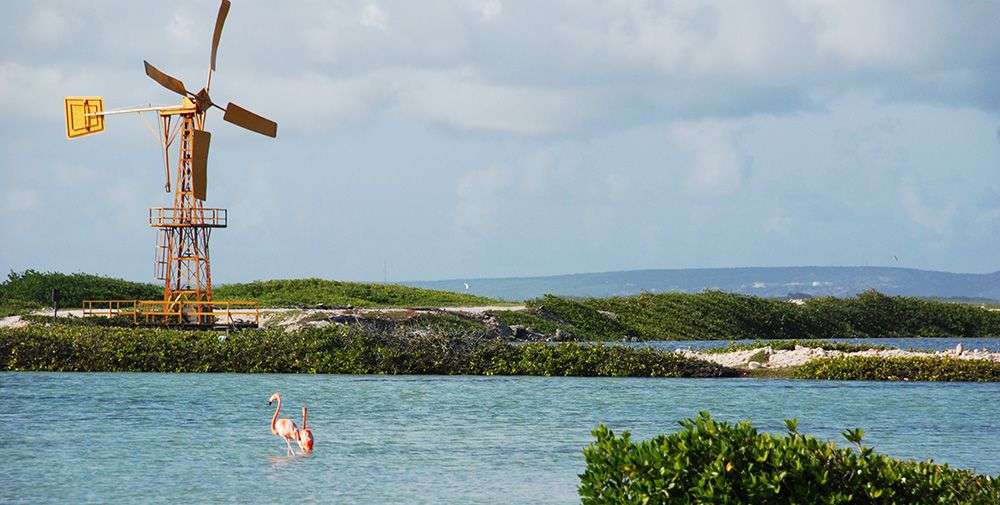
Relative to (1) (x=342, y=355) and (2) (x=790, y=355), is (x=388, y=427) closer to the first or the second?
(1) (x=342, y=355)

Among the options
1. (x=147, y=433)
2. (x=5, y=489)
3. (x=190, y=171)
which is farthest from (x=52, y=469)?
(x=190, y=171)

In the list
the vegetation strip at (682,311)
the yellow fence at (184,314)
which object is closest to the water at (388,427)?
the yellow fence at (184,314)

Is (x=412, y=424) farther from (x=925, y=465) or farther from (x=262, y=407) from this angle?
(x=925, y=465)

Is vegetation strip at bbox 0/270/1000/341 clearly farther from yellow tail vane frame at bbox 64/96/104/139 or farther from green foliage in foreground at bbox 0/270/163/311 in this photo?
yellow tail vane frame at bbox 64/96/104/139

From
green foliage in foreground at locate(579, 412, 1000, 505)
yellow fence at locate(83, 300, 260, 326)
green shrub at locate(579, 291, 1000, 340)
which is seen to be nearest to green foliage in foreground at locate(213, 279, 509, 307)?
green shrub at locate(579, 291, 1000, 340)

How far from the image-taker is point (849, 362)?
29.5 meters

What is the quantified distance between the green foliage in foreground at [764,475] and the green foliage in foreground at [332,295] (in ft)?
159

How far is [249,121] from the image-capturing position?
4816 cm

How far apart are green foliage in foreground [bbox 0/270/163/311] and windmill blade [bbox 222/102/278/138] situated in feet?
47.2

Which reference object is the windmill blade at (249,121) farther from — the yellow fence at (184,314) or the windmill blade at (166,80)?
the yellow fence at (184,314)

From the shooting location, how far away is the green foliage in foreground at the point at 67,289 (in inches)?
2256

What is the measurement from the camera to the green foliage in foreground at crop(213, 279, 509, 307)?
60.3m

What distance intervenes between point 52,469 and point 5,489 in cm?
134

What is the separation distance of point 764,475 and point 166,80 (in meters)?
38.0
